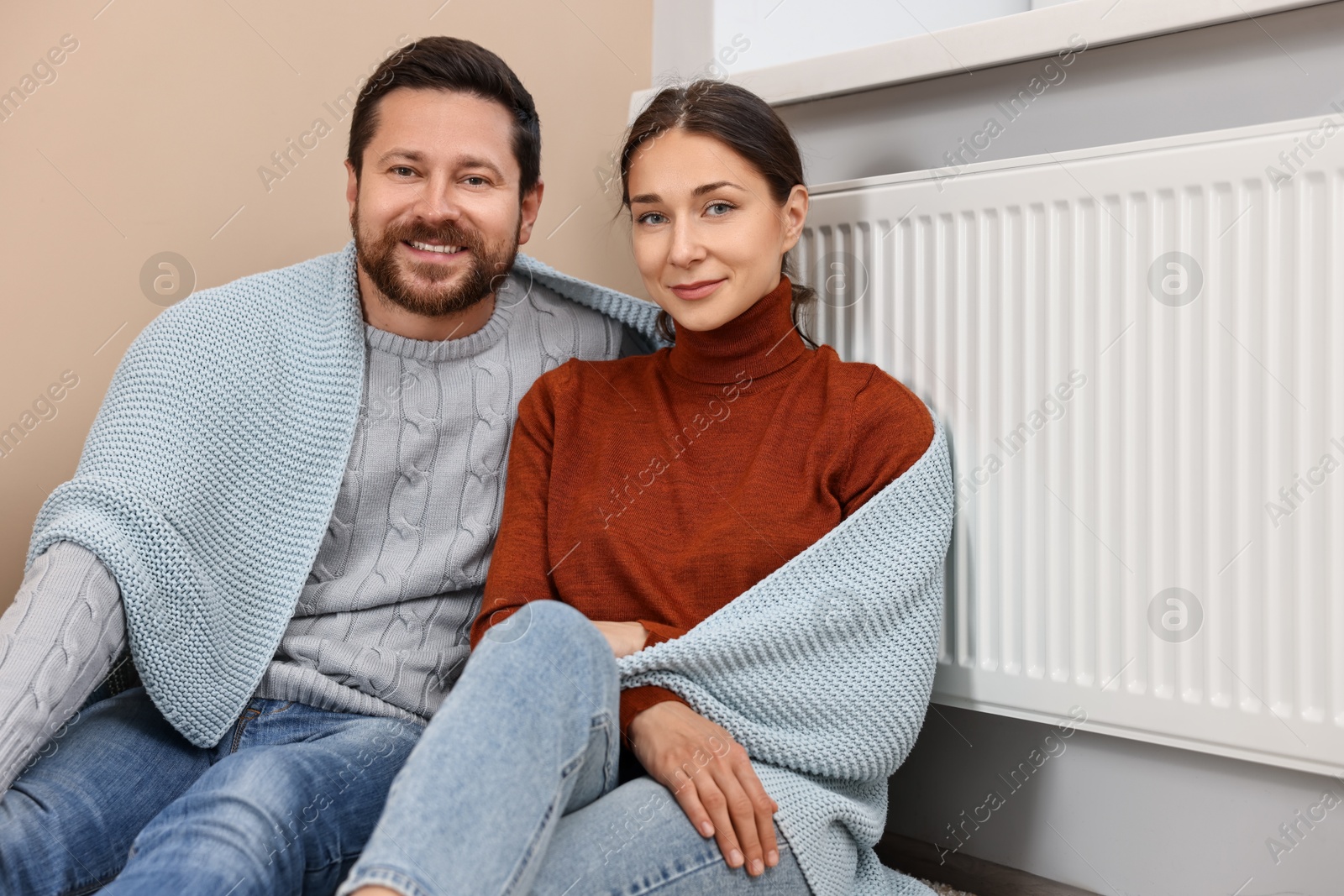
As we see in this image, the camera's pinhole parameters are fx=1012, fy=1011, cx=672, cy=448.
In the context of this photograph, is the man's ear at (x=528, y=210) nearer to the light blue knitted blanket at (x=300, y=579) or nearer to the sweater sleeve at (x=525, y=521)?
the sweater sleeve at (x=525, y=521)

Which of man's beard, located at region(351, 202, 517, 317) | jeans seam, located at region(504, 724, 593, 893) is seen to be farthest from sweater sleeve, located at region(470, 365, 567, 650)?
jeans seam, located at region(504, 724, 593, 893)

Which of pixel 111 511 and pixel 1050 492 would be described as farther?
pixel 1050 492

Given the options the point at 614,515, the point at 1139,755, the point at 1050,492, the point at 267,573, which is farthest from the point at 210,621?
the point at 1139,755

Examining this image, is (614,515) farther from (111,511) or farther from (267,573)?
(111,511)

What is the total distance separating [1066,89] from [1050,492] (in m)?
0.44

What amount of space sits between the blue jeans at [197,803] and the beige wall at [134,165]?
340 mm

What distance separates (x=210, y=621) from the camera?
959mm

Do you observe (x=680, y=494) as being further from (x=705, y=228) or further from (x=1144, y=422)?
(x=1144, y=422)

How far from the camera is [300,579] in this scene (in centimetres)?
101

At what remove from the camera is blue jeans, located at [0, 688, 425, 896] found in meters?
0.75

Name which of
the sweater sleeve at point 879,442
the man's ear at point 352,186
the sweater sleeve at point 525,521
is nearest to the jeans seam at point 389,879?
the sweater sleeve at point 525,521

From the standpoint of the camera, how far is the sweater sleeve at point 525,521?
983 mm

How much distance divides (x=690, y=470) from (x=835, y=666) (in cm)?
25

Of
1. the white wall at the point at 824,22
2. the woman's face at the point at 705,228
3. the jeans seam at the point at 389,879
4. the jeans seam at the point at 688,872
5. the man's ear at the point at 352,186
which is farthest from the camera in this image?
the white wall at the point at 824,22
